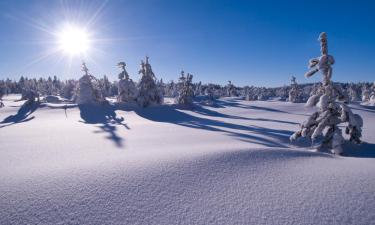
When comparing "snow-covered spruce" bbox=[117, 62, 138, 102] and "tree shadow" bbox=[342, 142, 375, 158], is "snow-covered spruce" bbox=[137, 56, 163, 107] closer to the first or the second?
"snow-covered spruce" bbox=[117, 62, 138, 102]

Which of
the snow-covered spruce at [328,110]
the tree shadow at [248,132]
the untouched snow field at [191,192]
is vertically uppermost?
the snow-covered spruce at [328,110]

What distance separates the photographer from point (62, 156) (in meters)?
7.27

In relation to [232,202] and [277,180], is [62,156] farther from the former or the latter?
[277,180]

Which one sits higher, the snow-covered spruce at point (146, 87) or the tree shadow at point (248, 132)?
the snow-covered spruce at point (146, 87)

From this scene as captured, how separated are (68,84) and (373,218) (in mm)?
91680

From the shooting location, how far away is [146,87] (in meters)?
36.9

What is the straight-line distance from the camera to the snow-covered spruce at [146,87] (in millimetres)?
36438

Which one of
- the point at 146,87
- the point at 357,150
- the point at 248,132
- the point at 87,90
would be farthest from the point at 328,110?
the point at 87,90

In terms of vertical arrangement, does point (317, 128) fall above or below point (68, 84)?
below

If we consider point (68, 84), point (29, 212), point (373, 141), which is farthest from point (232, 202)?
point (68, 84)

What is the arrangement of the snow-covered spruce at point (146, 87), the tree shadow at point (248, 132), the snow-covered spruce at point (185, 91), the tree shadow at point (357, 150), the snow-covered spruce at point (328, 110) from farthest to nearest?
the snow-covered spruce at point (185, 91) < the snow-covered spruce at point (146, 87) < the tree shadow at point (248, 132) < the tree shadow at point (357, 150) < the snow-covered spruce at point (328, 110)

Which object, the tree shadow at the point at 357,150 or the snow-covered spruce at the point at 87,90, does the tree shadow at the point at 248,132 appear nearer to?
the tree shadow at the point at 357,150

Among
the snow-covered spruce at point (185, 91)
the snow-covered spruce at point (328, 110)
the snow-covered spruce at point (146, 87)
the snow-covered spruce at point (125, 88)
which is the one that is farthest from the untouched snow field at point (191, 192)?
the snow-covered spruce at point (185, 91)

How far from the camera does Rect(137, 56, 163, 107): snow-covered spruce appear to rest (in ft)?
120
